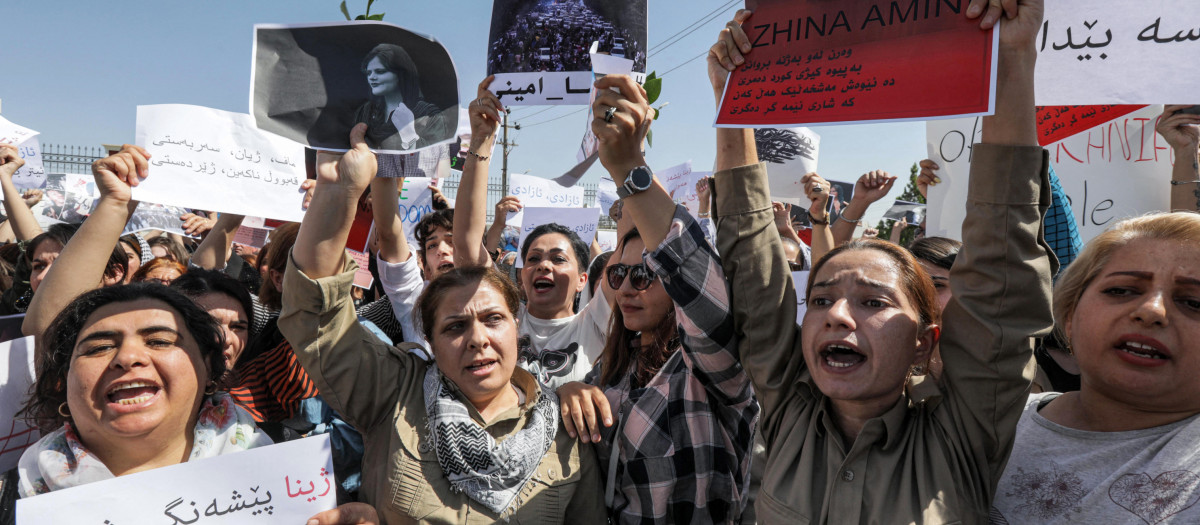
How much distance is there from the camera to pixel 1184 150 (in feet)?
10.5

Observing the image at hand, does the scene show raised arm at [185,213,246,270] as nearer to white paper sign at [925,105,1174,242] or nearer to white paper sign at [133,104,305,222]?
white paper sign at [133,104,305,222]

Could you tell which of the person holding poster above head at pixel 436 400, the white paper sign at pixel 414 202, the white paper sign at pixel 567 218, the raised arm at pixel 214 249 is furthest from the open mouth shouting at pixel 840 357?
the white paper sign at pixel 414 202

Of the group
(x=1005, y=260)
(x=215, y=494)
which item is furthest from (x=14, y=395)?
(x=1005, y=260)

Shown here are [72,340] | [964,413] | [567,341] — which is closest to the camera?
[964,413]

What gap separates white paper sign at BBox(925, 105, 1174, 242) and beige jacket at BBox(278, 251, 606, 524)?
2836mm

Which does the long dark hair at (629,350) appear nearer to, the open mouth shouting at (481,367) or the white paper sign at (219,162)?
the open mouth shouting at (481,367)

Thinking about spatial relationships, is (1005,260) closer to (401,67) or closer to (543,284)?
(401,67)

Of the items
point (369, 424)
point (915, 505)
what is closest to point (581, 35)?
point (369, 424)

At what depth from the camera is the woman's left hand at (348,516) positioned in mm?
2045

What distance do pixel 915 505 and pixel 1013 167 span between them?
857 millimetres

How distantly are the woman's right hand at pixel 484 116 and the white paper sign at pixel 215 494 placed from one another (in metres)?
1.61

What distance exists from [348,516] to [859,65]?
1955 millimetres

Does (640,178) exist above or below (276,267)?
above

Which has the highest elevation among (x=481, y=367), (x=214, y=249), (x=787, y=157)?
(x=787, y=157)
